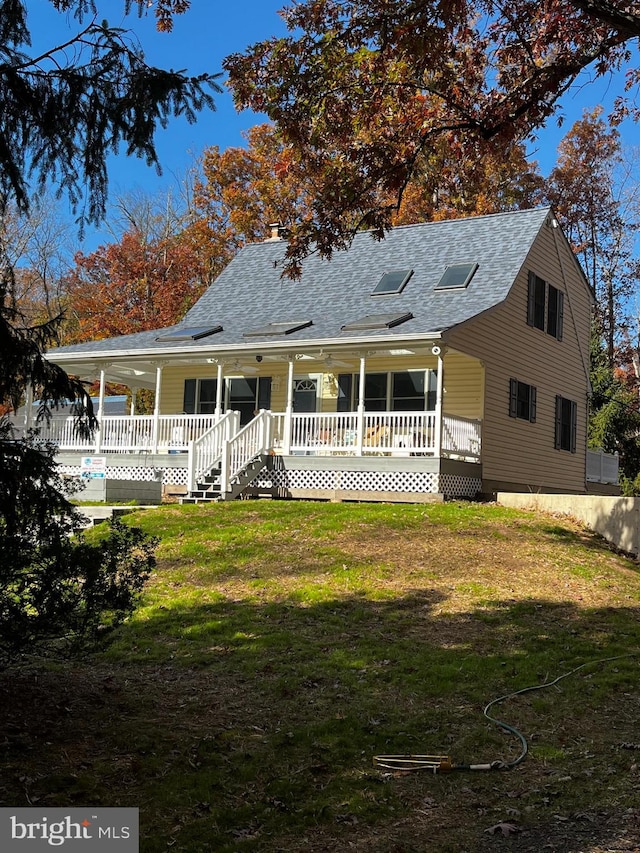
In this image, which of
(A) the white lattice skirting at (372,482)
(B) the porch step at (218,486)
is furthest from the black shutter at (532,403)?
(B) the porch step at (218,486)

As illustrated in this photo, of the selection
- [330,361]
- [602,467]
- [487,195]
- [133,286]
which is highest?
[487,195]

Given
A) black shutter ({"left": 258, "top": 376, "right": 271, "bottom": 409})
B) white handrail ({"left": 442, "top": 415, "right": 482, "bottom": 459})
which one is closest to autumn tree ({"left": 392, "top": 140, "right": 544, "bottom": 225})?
black shutter ({"left": 258, "top": 376, "right": 271, "bottom": 409})

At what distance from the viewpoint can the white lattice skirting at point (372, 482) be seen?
60.7 ft

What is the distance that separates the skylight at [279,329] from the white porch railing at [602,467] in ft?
33.7

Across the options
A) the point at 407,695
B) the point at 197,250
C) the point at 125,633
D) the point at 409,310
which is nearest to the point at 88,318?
the point at 197,250

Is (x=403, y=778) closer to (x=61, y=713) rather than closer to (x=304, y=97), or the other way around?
(x=61, y=713)

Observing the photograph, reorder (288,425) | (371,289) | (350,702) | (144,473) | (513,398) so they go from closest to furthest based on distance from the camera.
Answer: (350,702), (288,425), (144,473), (513,398), (371,289)

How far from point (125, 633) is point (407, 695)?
11.8 ft

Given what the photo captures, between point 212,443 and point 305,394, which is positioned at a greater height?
point 305,394

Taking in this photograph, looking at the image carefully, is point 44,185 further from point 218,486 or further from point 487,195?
point 487,195

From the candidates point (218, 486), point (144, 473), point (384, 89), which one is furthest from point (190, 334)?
point (384, 89)

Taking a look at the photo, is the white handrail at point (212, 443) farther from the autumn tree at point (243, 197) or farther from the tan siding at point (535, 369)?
the autumn tree at point (243, 197)

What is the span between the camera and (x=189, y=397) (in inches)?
977

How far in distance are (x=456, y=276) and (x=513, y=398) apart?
324 cm
